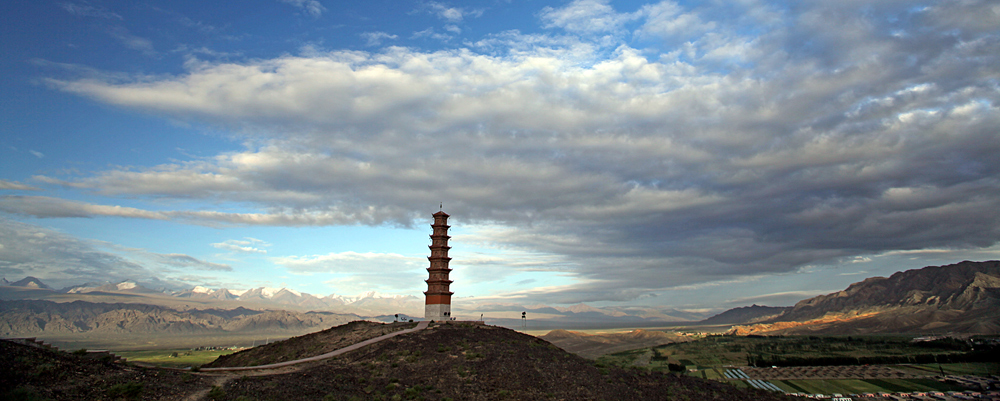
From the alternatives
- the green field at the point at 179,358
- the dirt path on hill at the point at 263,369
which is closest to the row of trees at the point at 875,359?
the dirt path on hill at the point at 263,369

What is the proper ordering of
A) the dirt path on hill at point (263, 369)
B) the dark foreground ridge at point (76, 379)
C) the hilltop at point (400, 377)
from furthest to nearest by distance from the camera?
the dirt path on hill at point (263, 369), the hilltop at point (400, 377), the dark foreground ridge at point (76, 379)

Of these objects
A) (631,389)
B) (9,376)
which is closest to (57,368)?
(9,376)

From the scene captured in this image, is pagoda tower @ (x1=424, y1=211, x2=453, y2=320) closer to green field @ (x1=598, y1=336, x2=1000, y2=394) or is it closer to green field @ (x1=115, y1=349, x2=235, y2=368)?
green field @ (x1=598, y1=336, x2=1000, y2=394)

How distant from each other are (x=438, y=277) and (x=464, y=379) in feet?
93.4

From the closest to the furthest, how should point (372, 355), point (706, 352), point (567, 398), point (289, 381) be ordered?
point (289, 381), point (567, 398), point (372, 355), point (706, 352)

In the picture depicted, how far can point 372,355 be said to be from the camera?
4225 centimetres

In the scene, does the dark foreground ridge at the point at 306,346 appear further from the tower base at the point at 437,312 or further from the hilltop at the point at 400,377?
the tower base at the point at 437,312

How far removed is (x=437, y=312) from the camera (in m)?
64.1

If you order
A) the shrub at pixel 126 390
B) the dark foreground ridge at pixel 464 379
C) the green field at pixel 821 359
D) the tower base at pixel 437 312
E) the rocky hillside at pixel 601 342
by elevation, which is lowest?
the rocky hillside at pixel 601 342

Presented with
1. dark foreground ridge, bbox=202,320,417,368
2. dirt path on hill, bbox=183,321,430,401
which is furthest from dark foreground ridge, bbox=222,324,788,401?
dark foreground ridge, bbox=202,320,417,368

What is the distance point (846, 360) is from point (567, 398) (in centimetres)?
10426

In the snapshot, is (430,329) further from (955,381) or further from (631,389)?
(955,381)

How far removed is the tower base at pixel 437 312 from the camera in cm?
6412

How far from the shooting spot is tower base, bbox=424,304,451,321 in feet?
210
